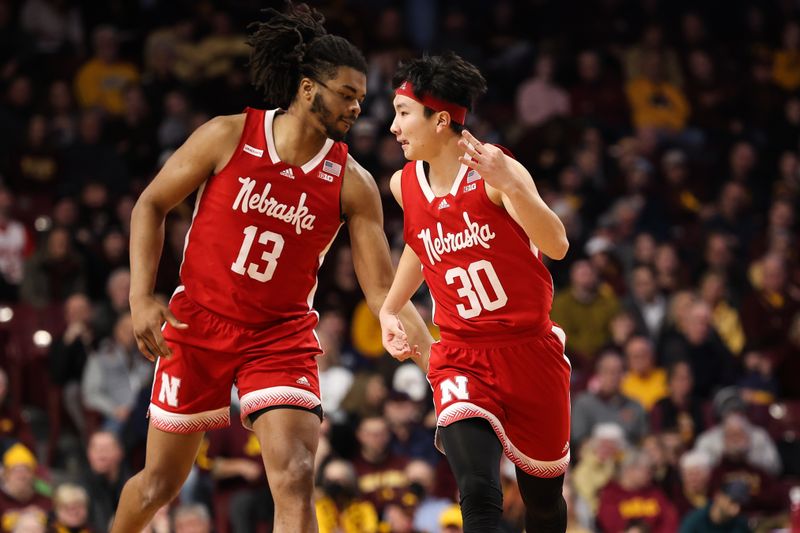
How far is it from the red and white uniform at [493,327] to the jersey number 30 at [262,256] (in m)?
0.67

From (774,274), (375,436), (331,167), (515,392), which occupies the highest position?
(331,167)

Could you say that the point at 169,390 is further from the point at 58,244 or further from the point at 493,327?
the point at 58,244

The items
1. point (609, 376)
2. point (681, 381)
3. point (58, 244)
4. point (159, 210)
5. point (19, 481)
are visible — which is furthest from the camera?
point (58, 244)

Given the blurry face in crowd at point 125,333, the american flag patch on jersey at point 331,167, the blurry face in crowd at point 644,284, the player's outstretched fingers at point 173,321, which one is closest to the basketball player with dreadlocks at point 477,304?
the american flag patch on jersey at point 331,167

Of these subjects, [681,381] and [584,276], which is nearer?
[681,381]

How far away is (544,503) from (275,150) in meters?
2.10

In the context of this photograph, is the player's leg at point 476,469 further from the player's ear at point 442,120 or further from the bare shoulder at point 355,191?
the player's ear at point 442,120

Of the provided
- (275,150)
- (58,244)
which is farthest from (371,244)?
(58,244)

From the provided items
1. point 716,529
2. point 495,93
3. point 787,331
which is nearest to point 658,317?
point 787,331

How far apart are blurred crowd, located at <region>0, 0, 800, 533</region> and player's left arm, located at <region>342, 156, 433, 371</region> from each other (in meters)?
3.45

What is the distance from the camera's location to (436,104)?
618cm

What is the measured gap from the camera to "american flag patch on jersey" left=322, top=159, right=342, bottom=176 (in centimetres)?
646

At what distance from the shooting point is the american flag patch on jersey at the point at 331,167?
255 inches

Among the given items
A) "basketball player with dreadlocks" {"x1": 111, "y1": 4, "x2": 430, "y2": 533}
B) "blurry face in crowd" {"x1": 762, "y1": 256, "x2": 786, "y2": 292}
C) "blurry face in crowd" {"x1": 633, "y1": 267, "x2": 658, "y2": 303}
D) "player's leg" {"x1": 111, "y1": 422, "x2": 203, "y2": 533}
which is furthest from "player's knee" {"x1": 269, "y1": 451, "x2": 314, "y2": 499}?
"blurry face in crowd" {"x1": 762, "y1": 256, "x2": 786, "y2": 292}
